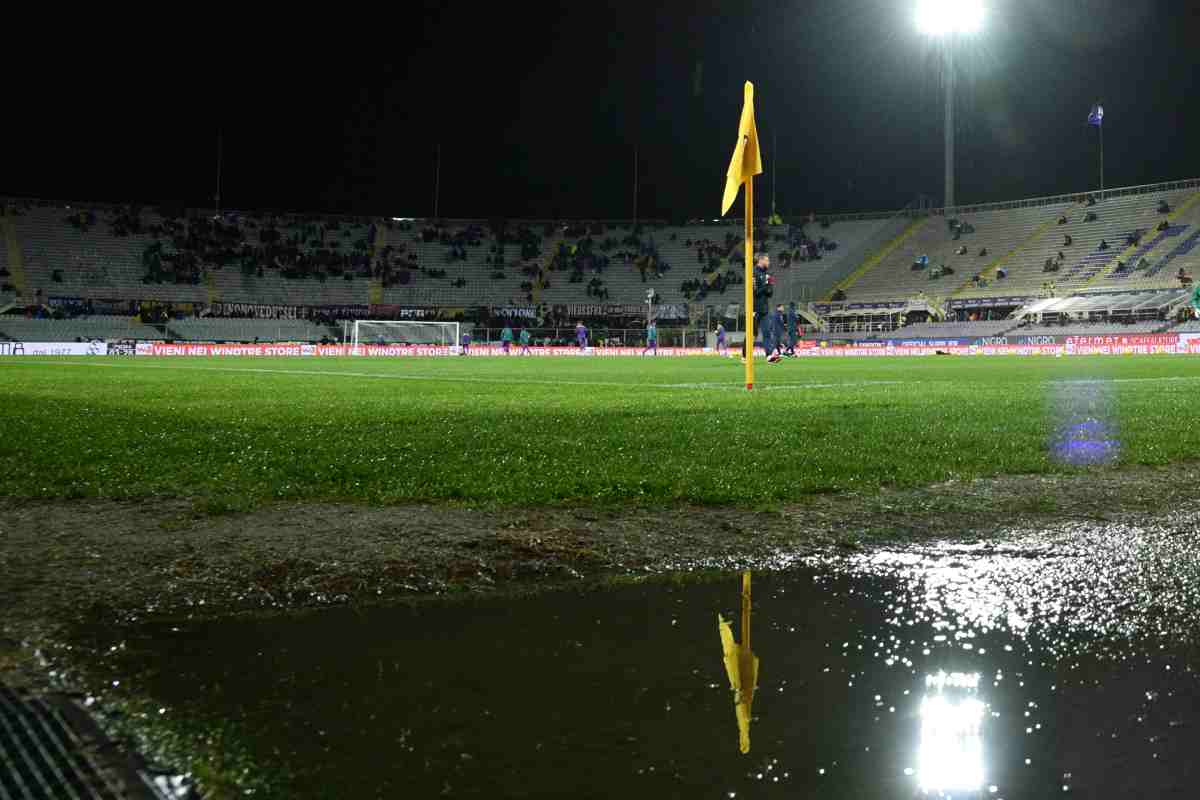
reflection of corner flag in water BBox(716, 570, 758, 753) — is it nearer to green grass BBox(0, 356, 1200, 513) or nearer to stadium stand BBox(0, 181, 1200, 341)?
green grass BBox(0, 356, 1200, 513)

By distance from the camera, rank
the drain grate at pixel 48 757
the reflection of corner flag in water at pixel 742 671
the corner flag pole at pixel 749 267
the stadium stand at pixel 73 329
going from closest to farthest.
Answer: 1. the drain grate at pixel 48 757
2. the reflection of corner flag in water at pixel 742 671
3. the corner flag pole at pixel 749 267
4. the stadium stand at pixel 73 329

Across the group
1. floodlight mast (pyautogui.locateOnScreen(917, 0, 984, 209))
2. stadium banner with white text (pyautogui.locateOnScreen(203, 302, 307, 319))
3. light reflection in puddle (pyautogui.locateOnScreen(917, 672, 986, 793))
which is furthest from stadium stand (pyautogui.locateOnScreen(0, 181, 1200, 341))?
light reflection in puddle (pyautogui.locateOnScreen(917, 672, 986, 793))

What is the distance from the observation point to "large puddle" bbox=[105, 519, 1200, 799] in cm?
147

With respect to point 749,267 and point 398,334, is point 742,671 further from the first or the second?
point 398,334

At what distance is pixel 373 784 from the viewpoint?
1.43 m

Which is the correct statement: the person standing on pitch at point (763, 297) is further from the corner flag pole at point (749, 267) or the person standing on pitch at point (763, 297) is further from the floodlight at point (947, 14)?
the floodlight at point (947, 14)

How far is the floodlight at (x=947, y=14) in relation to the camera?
44.1 meters

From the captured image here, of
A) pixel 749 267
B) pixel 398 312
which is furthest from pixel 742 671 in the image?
pixel 398 312

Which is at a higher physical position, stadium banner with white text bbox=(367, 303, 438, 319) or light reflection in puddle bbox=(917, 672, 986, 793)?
stadium banner with white text bbox=(367, 303, 438, 319)

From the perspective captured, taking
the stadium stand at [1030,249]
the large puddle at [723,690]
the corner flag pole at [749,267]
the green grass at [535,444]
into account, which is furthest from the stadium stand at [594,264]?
the large puddle at [723,690]

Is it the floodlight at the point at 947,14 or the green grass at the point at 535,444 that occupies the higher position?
the floodlight at the point at 947,14

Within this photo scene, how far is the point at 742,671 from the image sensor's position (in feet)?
6.50

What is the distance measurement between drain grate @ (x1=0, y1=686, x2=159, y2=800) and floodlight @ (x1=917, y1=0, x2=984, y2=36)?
166ft

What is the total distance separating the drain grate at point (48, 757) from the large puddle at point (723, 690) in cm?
19
